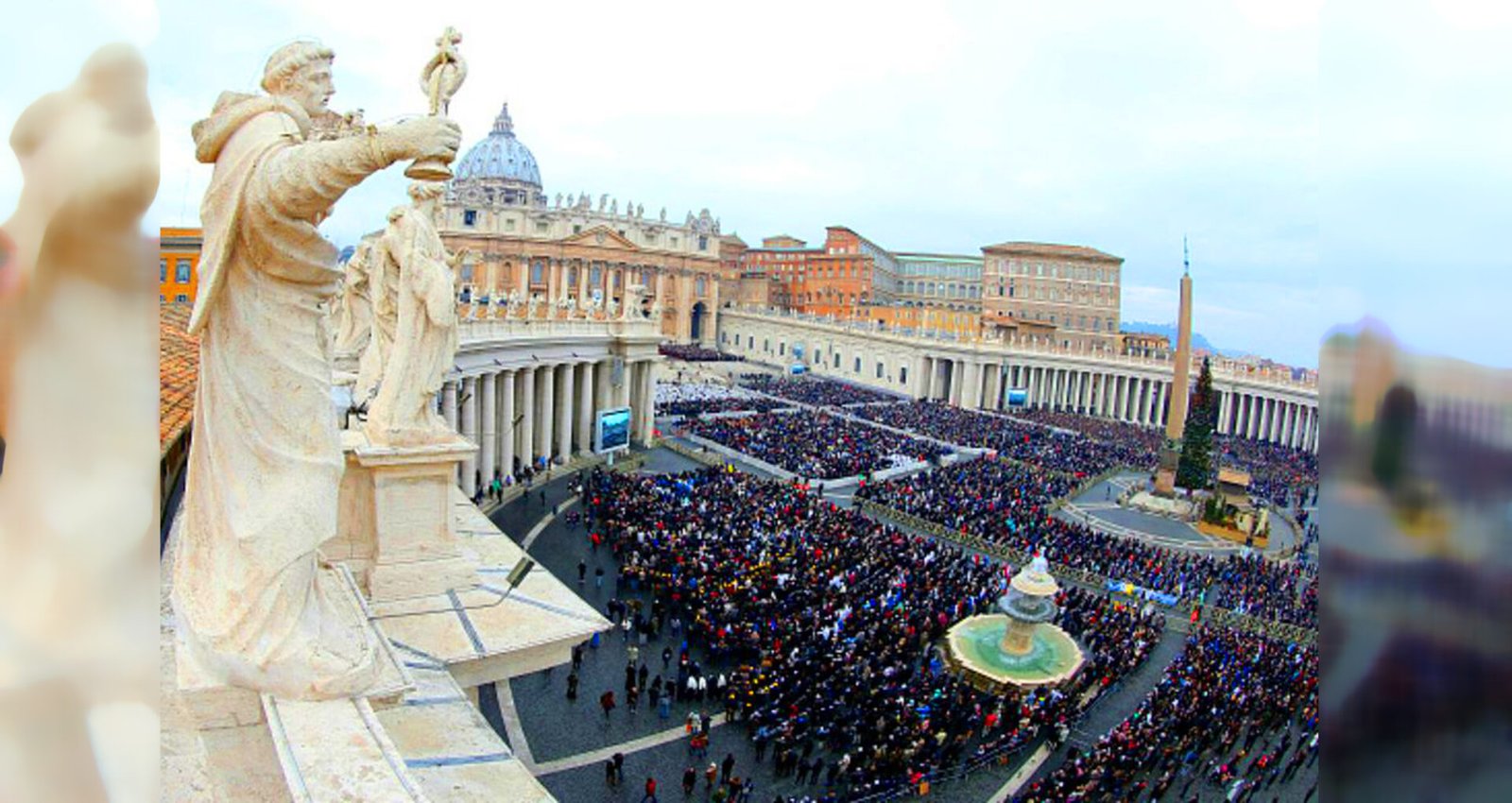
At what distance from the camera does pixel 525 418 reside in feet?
108

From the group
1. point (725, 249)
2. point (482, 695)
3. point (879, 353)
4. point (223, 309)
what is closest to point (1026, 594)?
point (482, 695)

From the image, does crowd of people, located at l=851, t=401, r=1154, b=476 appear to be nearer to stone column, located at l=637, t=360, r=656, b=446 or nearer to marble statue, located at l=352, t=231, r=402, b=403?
stone column, located at l=637, t=360, r=656, b=446

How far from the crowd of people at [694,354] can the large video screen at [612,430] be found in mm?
35514

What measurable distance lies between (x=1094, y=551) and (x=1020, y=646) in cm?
932

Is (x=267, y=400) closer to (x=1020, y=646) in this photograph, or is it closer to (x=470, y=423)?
(x=1020, y=646)

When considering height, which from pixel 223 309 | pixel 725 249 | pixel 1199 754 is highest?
pixel 725 249

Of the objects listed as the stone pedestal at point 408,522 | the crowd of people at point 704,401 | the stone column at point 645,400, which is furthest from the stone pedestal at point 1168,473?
the stone pedestal at point 408,522

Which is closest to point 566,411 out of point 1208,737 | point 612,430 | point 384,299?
point 612,430

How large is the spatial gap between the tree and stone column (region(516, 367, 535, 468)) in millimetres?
26919
